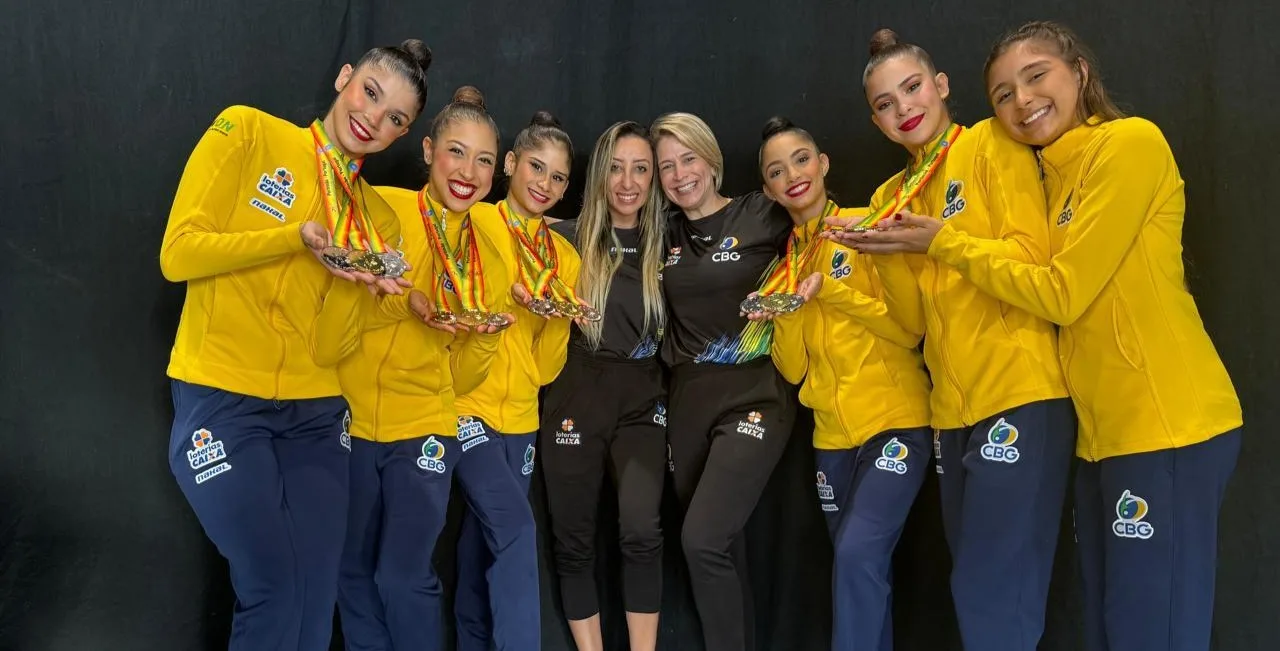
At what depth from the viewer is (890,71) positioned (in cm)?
242

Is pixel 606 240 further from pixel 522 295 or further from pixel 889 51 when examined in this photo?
pixel 889 51

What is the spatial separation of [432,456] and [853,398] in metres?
1.27

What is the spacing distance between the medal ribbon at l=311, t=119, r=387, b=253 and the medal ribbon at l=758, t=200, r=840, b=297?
3.70 ft

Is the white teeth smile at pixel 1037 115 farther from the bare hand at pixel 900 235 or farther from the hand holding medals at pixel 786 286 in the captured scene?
the hand holding medals at pixel 786 286

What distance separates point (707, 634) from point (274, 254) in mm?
1702

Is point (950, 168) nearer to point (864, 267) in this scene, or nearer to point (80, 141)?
point (864, 267)

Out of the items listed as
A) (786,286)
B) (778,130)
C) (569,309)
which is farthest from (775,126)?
(569,309)

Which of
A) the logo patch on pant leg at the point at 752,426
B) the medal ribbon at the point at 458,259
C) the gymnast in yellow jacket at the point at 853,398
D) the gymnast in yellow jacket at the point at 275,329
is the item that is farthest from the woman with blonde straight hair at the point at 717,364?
the gymnast in yellow jacket at the point at 275,329

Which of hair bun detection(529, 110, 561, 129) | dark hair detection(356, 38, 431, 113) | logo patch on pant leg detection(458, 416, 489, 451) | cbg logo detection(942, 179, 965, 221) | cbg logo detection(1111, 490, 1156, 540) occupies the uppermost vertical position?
dark hair detection(356, 38, 431, 113)

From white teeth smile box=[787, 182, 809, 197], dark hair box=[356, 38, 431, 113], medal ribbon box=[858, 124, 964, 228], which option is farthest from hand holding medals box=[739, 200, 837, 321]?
dark hair box=[356, 38, 431, 113]

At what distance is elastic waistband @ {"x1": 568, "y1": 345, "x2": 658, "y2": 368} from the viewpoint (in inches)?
115

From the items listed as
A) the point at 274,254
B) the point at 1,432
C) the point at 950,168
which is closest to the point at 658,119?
the point at 950,168

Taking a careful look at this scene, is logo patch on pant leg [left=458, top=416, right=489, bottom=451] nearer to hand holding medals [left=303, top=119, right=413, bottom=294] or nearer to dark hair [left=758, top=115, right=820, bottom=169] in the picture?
hand holding medals [left=303, top=119, right=413, bottom=294]

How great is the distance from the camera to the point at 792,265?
268cm
